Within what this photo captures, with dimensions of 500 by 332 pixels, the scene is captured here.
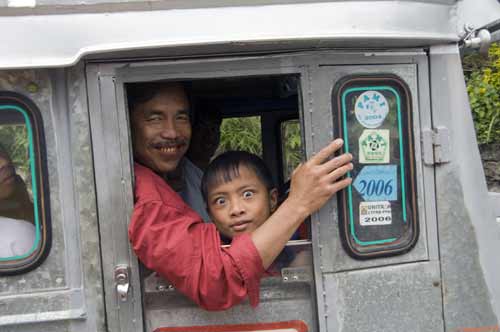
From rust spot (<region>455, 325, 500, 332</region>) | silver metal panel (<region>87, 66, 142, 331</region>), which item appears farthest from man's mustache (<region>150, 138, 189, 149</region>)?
rust spot (<region>455, 325, 500, 332</region>)

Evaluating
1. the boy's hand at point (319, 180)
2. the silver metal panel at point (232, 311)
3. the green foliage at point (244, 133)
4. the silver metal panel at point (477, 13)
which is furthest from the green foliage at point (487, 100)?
the silver metal panel at point (232, 311)

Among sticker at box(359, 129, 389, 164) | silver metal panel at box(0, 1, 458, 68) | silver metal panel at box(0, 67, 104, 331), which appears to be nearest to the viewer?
silver metal panel at box(0, 1, 458, 68)

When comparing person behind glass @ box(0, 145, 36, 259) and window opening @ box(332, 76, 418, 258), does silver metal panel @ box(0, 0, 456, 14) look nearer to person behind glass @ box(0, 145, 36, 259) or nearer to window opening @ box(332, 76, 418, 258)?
person behind glass @ box(0, 145, 36, 259)

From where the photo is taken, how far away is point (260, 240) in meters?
1.75

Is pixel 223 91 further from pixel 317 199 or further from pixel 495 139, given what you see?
pixel 495 139

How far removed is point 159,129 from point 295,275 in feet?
2.46

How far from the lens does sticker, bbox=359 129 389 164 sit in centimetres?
187

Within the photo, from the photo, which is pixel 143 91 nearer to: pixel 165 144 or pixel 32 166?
pixel 165 144

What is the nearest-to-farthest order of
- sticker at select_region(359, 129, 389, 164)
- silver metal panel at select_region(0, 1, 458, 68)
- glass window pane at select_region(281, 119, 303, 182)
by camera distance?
1. silver metal panel at select_region(0, 1, 458, 68)
2. sticker at select_region(359, 129, 389, 164)
3. glass window pane at select_region(281, 119, 303, 182)

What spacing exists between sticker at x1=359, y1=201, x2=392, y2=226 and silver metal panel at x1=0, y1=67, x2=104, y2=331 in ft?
2.96

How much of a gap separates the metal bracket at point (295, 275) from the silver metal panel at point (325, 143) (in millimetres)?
65

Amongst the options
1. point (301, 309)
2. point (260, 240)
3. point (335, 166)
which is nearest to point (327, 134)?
point (335, 166)

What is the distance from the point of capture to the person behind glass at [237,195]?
6.64 ft

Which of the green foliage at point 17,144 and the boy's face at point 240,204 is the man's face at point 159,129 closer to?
the boy's face at point 240,204
